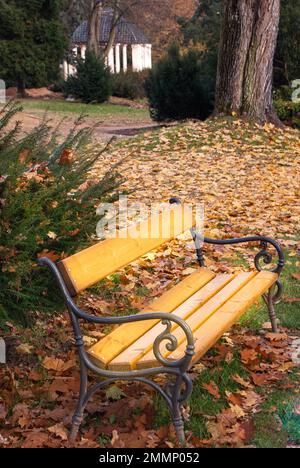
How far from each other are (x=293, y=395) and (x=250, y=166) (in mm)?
7909

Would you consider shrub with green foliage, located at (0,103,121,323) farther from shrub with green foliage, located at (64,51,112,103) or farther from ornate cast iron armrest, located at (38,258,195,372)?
shrub with green foliage, located at (64,51,112,103)

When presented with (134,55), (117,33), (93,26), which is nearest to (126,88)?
(93,26)

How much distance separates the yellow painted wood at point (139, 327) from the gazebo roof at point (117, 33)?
40.9 m

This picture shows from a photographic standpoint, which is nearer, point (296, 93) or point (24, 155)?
point (24, 155)

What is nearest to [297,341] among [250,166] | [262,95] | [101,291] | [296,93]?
[101,291]

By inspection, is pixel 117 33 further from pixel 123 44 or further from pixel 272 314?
pixel 272 314

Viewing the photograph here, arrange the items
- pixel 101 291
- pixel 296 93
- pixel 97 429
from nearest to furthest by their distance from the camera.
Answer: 1. pixel 97 429
2. pixel 101 291
3. pixel 296 93

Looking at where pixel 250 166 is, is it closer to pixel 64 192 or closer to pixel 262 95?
pixel 262 95

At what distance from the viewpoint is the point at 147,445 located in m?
3.50

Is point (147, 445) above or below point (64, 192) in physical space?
below

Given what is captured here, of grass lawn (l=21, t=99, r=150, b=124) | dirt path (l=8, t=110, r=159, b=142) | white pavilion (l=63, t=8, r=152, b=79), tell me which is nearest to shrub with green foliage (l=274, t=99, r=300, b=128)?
dirt path (l=8, t=110, r=159, b=142)

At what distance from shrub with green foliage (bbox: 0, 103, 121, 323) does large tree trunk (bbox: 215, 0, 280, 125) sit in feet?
31.0

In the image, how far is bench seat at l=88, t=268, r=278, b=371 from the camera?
11.7 feet

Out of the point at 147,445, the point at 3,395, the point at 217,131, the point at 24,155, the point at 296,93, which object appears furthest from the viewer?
the point at 296,93
